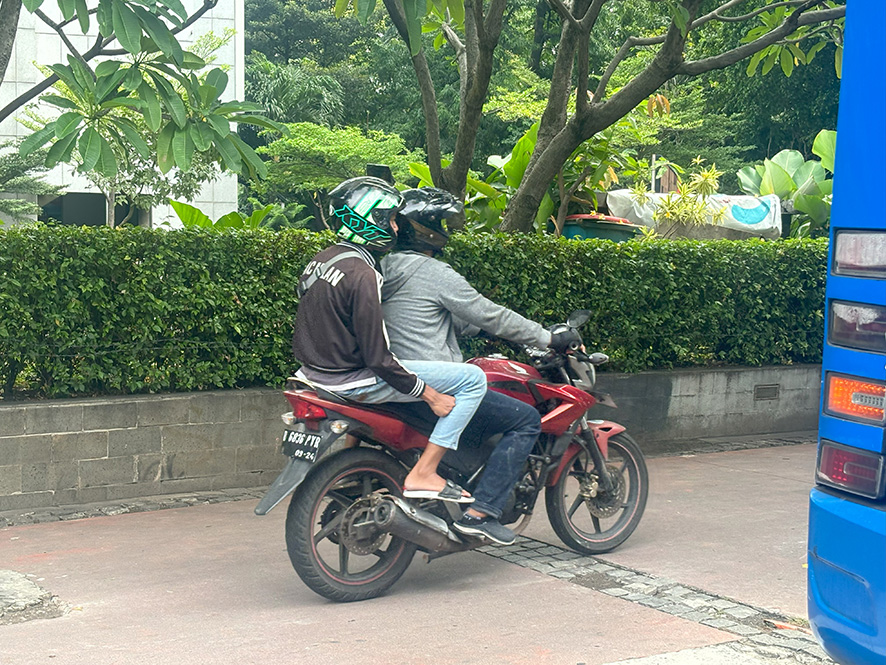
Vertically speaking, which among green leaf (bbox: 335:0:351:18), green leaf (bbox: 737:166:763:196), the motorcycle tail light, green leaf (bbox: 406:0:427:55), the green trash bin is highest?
green leaf (bbox: 335:0:351:18)

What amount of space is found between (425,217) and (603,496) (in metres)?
1.95

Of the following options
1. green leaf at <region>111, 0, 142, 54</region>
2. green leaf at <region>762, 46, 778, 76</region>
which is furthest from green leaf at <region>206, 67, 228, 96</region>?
green leaf at <region>762, 46, 778, 76</region>

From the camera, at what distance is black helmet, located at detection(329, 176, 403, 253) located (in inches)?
208

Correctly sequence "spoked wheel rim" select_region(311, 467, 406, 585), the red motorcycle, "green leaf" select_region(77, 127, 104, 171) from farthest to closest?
"green leaf" select_region(77, 127, 104, 171), "spoked wheel rim" select_region(311, 467, 406, 585), the red motorcycle

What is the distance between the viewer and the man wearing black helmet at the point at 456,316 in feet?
17.8

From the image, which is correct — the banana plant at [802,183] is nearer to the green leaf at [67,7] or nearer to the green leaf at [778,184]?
the green leaf at [778,184]

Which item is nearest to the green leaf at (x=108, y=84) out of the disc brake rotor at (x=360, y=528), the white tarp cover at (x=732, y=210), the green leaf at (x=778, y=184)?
the disc brake rotor at (x=360, y=528)

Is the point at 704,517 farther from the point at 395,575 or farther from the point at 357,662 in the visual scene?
the point at 357,662

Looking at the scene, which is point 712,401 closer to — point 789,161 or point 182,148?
point 182,148

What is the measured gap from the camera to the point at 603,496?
20.3 ft

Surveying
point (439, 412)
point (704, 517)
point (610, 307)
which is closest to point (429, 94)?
point (610, 307)

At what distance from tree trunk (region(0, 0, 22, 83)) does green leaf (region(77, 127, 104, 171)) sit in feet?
3.01

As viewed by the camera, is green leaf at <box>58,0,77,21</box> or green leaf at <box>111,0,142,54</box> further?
green leaf at <box>111,0,142,54</box>

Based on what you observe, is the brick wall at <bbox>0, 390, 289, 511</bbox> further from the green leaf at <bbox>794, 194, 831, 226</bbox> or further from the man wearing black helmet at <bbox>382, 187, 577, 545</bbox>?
the green leaf at <bbox>794, 194, 831, 226</bbox>
